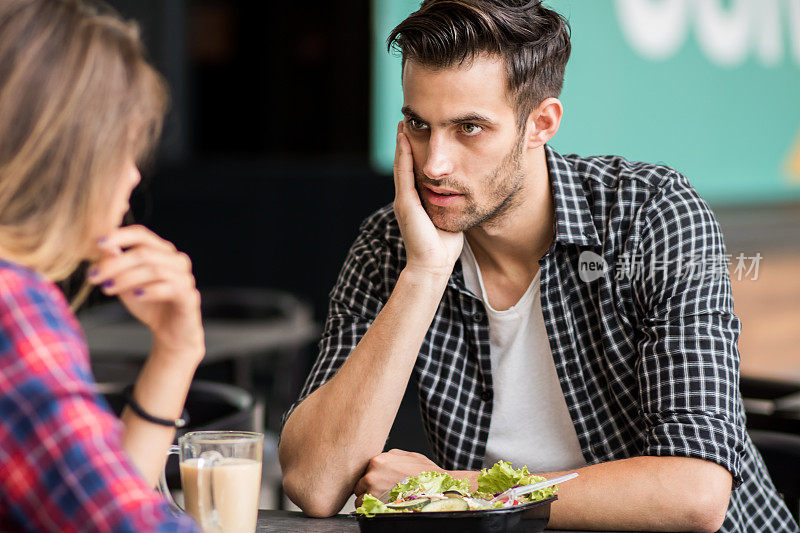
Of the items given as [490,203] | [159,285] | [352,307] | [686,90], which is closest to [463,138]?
[490,203]

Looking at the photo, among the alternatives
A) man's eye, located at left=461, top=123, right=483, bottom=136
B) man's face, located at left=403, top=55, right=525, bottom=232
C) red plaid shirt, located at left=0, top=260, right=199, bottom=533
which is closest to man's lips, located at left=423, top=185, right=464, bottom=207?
man's face, located at left=403, top=55, right=525, bottom=232

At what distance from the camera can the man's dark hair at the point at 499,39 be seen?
5.26 ft

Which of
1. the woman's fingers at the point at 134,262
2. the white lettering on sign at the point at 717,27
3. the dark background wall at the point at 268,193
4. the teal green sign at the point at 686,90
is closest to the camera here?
the woman's fingers at the point at 134,262

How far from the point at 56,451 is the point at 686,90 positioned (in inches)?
233

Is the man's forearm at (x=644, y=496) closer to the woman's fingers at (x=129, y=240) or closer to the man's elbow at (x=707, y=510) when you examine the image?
the man's elbow at (x=707, y=510)

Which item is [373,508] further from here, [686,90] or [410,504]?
[686,90]

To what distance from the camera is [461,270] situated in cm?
173

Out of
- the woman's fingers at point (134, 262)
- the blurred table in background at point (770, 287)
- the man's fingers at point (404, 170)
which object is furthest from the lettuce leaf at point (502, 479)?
the blurred table in background at point (770, 287)

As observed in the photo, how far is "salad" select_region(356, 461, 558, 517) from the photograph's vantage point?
1.13 metres

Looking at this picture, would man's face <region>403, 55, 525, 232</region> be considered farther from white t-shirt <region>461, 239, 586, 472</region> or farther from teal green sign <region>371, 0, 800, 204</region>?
teal green sign <region>371, 0, 800, 204</region>

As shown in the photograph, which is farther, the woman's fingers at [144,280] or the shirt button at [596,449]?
the shirt button at [596,449]

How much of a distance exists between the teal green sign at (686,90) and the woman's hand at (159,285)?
11.6 ft

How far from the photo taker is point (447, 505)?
1.13 m

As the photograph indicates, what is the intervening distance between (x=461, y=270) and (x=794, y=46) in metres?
6.37
